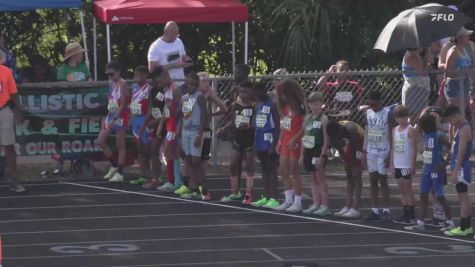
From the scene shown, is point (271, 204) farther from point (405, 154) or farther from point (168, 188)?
point (405, 154)

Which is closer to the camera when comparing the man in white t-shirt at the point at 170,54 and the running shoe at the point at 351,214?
the running shoe at the point at 351,214

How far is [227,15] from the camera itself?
18609mm

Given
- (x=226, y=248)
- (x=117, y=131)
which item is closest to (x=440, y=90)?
(x=117, y=131)

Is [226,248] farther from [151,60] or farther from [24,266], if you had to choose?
[151,60]

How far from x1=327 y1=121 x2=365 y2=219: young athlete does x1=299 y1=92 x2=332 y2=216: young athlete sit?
0.41 ft

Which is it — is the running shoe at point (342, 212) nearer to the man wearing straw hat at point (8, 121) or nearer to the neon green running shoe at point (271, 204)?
the neon green running shoe at point (271, 204)

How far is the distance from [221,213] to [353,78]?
435cm

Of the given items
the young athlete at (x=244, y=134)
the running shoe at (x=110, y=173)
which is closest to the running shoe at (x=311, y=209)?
the young athlete at (x=244, y=134)

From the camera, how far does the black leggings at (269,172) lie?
14.6 metres

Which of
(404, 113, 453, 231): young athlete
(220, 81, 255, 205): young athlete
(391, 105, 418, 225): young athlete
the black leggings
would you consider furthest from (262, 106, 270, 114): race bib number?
(404, 113, 453, 231): young athlete

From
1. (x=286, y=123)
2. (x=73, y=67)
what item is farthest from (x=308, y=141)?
(x=73, y=67)

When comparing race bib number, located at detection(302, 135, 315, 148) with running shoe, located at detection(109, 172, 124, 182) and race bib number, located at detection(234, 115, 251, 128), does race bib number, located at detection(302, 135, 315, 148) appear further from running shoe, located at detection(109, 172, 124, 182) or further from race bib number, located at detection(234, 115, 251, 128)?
running shoe, located at detection(109, 172, 124, 182)

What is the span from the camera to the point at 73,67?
57.7 ft

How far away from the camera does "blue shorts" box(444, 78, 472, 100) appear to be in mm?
16688
